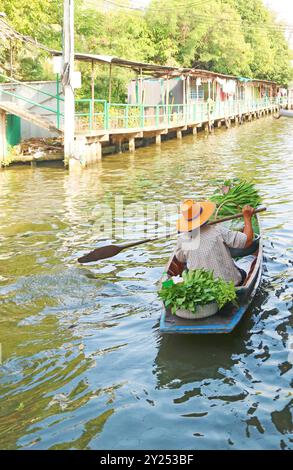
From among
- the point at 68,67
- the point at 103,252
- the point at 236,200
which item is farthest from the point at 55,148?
the point at 103,252

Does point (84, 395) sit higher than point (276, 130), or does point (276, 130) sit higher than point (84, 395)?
point (276, 130)

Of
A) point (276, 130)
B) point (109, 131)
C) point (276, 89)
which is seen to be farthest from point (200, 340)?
point (276, 89)

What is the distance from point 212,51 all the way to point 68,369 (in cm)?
4792

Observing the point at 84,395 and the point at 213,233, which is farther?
the point at 213,233

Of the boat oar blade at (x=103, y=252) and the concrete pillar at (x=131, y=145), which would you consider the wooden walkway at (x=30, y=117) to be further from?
the boat oar blade at (x=103, y=252)

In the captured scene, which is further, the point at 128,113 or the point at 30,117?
the point at 128,113

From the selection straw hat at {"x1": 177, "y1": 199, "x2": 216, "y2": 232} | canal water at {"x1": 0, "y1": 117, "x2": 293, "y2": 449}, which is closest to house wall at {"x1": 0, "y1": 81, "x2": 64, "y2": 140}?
canal water at {"x1": 0, "y1": 117, "x2": 293, "y2": 449}

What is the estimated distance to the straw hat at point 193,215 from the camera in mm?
7027

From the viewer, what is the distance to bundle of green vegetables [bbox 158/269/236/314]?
253 inches

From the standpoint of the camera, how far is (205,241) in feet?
23.3

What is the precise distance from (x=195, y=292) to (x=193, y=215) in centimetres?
101

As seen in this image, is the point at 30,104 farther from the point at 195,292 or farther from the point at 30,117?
the point at 195,292
